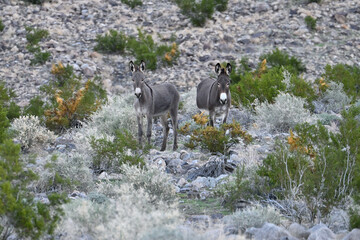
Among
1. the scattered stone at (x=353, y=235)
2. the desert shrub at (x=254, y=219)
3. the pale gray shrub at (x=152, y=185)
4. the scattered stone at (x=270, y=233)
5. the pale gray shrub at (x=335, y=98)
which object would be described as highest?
the scattered stone at (x=353, y=235)

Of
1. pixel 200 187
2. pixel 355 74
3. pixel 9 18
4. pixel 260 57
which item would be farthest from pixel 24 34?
pixel 200 187

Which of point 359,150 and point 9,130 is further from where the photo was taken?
point 9,130

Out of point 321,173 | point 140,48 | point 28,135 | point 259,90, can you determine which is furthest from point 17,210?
point 140,48

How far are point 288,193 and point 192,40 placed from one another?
54.1ft

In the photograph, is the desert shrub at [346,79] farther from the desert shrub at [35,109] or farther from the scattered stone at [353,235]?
the scattered stone at [353,235]

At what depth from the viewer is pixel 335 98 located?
16922mm

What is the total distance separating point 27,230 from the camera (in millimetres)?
5836

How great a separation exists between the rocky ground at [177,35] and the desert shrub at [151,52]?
0.36m

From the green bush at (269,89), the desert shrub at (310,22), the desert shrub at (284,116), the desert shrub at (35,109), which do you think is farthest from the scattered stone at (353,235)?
the desert shrub at (310,22)

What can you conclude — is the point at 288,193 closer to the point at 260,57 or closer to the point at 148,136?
the point at 148,136

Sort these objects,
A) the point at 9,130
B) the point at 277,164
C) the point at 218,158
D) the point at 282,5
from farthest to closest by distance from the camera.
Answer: the point at 282,5 < the point at 9,130 < the point at 218,158 < the point at 277,164

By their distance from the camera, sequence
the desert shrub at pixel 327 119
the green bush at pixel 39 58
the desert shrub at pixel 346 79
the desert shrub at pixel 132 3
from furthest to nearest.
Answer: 1. the desert shrub at pixel 132 3
2. the green bush at pixel 39 58
3. the desert shrub at pixel 346 79
4. the desert shrub at pixel 327 119

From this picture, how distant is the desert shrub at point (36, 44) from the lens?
20.7 meters

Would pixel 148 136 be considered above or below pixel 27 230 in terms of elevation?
below
